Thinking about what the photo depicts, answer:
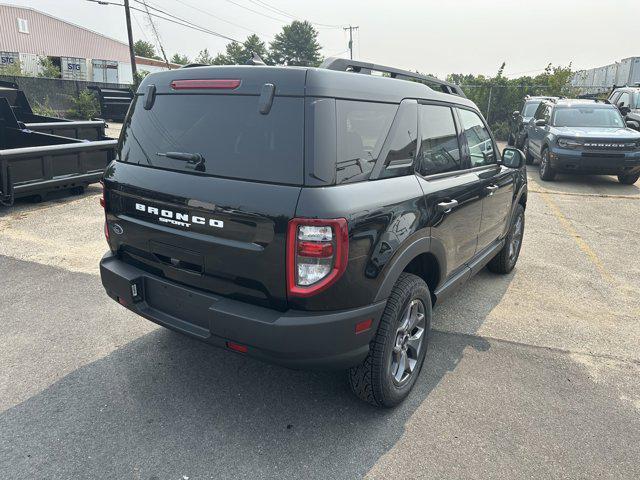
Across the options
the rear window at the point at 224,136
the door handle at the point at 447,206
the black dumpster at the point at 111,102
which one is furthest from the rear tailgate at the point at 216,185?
the black dumpster at the point at 111,102

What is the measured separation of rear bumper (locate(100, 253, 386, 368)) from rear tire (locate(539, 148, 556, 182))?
1002 centimetres

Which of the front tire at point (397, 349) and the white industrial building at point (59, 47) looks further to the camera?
the white industrial building at point (59, 47)

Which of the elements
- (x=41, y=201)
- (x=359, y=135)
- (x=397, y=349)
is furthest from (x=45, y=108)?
(x=397, y=349)

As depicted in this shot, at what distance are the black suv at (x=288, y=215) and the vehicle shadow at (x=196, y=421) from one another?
0.29m

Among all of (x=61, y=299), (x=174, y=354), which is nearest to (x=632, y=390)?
(x=174, y=354)

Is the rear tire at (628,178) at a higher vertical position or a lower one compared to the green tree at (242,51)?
lower

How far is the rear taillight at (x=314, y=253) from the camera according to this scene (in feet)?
7.23

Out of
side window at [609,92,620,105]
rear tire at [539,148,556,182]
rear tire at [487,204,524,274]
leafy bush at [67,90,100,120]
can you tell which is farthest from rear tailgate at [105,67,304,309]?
leafy bush at [67,90,100,120]

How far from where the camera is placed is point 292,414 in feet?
9.25

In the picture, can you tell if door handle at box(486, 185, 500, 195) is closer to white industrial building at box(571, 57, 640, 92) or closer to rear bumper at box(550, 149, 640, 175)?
rear bumper at box(550, 149, 640, 175)

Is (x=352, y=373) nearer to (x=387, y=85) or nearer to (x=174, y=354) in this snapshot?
(x=174, y=354)

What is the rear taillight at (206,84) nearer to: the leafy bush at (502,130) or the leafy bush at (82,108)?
the leafy bush at (502,130)

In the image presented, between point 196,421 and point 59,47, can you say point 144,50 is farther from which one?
point 196,421

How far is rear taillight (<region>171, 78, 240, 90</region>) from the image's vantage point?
2.53m
